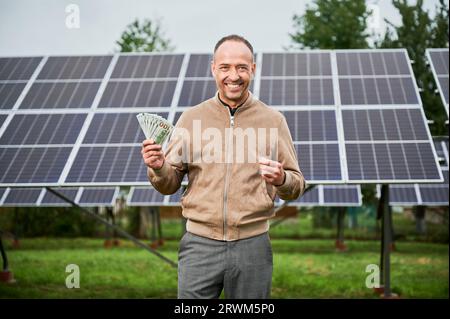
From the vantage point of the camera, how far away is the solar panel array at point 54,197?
17797 millimetres

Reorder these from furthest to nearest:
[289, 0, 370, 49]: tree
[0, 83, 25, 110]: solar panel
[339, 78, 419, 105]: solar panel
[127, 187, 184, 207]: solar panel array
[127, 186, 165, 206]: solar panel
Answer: [289, 0, 370, 49]: tree < [127, 186, 165, 206]: solar panel < [127, 187, 184, 207]: solar panel array < [0, 83, 25, 110]: solar panel < [339, 78, 419, 105]: solar panel

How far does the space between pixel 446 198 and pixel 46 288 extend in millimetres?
9802

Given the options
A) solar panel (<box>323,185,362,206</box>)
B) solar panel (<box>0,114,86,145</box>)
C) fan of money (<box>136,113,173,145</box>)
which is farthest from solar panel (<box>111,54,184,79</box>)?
solar panel (<box>323,185,362,206</box>)

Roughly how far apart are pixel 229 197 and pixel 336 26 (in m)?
26.7

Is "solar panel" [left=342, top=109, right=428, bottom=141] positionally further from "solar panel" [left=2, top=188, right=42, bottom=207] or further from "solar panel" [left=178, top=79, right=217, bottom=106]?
"solar panel" [left=2, top=188, right=42, bottom=207]

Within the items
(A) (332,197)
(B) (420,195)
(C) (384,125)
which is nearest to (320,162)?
(C) (384,125)

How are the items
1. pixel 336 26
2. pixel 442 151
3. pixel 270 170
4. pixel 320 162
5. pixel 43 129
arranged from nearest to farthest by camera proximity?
1. pixel 270 170
2. pixel 320 162
3. pixel 43 129
4. pixel 442 151
5. pixel 336 26

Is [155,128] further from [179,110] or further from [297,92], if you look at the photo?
[297,92]

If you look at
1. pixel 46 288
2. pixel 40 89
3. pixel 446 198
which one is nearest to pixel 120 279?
pixel 46 288

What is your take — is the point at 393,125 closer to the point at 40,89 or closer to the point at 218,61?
the point at 40,89

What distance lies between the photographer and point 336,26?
2981 centimetres

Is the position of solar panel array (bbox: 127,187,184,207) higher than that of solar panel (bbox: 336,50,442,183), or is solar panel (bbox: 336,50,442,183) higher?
solar panel array (bbox: 127,187,184,207)

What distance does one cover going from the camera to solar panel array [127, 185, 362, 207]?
58.8 feet

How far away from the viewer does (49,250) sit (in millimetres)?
21781
